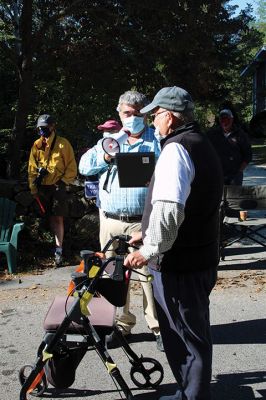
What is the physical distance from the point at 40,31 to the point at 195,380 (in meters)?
6.79

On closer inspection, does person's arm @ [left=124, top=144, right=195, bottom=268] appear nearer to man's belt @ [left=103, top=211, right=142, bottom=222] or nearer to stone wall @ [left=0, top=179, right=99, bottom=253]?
man's belt @ [left=103, top=211, right=142, bottom=222]

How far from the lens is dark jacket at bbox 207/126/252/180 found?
7.02 meters

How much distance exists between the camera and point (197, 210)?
8.39 ft

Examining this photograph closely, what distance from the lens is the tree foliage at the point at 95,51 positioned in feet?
26.0

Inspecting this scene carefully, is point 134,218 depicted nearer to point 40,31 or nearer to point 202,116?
point 40,31

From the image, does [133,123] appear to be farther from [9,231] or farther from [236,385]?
[9,231]

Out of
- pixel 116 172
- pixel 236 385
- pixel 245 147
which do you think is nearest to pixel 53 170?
pixel 245 147

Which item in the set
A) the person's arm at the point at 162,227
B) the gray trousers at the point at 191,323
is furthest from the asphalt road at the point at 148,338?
the person's arm at the point at 162,227

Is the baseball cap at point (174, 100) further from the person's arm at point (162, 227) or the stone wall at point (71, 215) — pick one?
the stone wall at point (71, 215)

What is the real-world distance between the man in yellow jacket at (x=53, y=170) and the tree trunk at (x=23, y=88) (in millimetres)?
1760

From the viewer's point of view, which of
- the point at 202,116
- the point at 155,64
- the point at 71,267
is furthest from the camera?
the point at 202,116

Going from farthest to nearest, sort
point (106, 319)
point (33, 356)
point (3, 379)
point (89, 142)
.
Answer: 1. point (89, 142)
2. point (33, 356)
3. point (3, 379)
4. point (106, 319)

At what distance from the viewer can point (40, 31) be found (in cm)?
809

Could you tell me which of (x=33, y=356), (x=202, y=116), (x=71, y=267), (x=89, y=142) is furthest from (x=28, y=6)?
(x=202, y=116)
